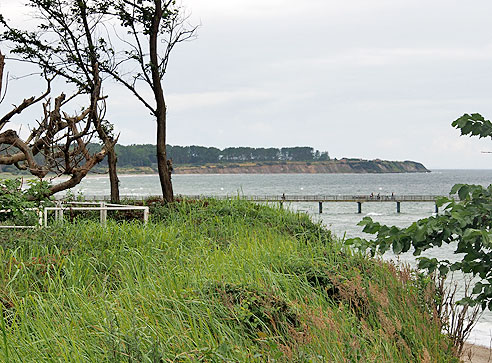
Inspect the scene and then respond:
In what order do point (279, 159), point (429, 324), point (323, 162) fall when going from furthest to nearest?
point (323, 162), point (279, 159), point (429, 324)

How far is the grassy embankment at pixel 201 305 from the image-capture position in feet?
14.2

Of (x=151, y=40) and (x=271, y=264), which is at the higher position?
(x=151, y=40)

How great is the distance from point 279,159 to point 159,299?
146 m

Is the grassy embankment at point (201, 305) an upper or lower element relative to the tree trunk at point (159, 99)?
lower

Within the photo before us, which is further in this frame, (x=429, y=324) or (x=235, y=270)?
(x=235, y=270)

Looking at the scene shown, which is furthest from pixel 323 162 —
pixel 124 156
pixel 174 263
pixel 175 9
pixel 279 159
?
pixel 174 263

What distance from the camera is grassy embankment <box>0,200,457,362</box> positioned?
14.2 feet

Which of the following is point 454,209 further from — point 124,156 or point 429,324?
point 124,156

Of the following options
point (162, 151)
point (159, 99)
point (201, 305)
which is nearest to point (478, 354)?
point (201, 305)

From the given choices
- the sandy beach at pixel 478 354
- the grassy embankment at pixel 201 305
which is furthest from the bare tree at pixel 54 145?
the sandy beach at pixel 478 354

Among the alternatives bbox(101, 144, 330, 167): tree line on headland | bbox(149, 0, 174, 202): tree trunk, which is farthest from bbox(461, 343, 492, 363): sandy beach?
bbox(101, 144, 330, 167): tree line on headland

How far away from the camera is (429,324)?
19.5 ft

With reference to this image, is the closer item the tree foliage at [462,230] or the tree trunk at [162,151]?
the tree foliage at [462,230]

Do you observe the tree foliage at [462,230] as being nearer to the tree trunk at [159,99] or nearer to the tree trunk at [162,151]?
the tree trunk at [162,151]
